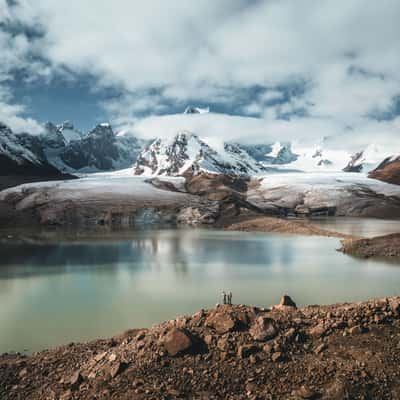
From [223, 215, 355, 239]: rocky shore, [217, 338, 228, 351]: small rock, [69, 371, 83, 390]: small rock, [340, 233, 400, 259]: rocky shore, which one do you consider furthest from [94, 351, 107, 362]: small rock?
[223, 215, 355, 239]: rocky shore

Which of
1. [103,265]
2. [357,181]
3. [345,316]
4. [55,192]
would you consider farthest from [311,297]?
[357,181]

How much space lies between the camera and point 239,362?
807cm

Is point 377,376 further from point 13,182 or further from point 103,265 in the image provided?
point 13,182

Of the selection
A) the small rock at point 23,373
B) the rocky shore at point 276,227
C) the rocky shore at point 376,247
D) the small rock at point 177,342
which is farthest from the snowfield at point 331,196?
the small rock at point 23,373

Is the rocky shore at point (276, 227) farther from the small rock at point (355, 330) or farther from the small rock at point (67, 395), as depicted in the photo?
the small rock at point (67, 395)

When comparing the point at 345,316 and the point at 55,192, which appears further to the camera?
the point at 55,192

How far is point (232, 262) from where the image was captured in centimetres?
3002

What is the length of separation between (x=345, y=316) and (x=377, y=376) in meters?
2.10

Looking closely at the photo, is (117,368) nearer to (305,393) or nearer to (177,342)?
(177,342)

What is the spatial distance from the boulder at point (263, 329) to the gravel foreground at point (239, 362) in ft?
0.07

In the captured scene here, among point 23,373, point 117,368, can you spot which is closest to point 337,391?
point 117,368

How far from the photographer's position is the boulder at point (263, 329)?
872 centimetres

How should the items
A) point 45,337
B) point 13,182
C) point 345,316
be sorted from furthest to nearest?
point 13,182 → point 45,337 → point 345,316

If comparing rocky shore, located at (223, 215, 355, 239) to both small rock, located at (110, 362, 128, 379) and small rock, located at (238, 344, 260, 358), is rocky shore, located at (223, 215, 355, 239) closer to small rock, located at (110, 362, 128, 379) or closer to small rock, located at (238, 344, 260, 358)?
small rock, located at (238, 344, 260, 358)
